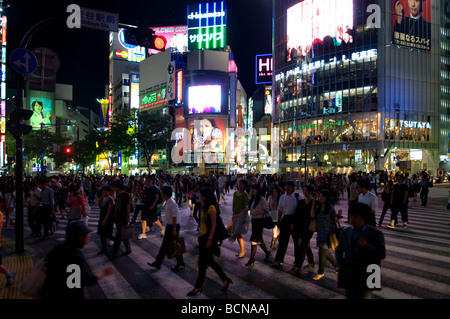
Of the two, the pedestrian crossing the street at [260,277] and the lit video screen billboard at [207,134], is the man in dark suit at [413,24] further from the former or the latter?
the pedestrian crossing the street at [260,277]

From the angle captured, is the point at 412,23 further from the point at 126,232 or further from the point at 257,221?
the point at 126,232

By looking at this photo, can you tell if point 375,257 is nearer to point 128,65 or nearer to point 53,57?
point 53,57

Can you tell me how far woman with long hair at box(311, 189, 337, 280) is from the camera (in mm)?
6298

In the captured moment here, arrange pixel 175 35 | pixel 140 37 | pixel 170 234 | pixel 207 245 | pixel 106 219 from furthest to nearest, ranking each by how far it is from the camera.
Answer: pixel 175 35 < pixel 140 37 < pixel 106 219 < pixel 170 234 < pixel 207 245

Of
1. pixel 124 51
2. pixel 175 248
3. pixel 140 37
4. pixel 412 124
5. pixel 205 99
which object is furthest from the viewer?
pixel 124 51

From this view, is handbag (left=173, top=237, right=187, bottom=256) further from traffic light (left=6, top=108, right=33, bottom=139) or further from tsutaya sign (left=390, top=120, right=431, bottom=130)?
tsutaya sign (left=390, top=120, right=431, bottom=130)

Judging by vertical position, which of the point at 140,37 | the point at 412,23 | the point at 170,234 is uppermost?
the point at 412,23

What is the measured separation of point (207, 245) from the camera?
18.5ft

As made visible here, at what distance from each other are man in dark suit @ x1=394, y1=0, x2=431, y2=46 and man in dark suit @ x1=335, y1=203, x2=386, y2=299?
56108 mm

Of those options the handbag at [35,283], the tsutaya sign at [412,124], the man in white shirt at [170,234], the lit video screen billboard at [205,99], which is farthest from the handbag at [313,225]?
the lit video screen billboard at [205,99]

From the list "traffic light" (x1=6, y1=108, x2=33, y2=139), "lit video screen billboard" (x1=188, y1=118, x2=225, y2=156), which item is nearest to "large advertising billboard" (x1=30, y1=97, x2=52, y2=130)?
"lit video screen billboard" (x1=188, y1=118, x2=225, y2=156)

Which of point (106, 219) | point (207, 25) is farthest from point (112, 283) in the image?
point (207, 25)

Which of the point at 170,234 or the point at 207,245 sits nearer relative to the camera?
the point at 207,245

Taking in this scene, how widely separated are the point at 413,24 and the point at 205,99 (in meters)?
34.2
